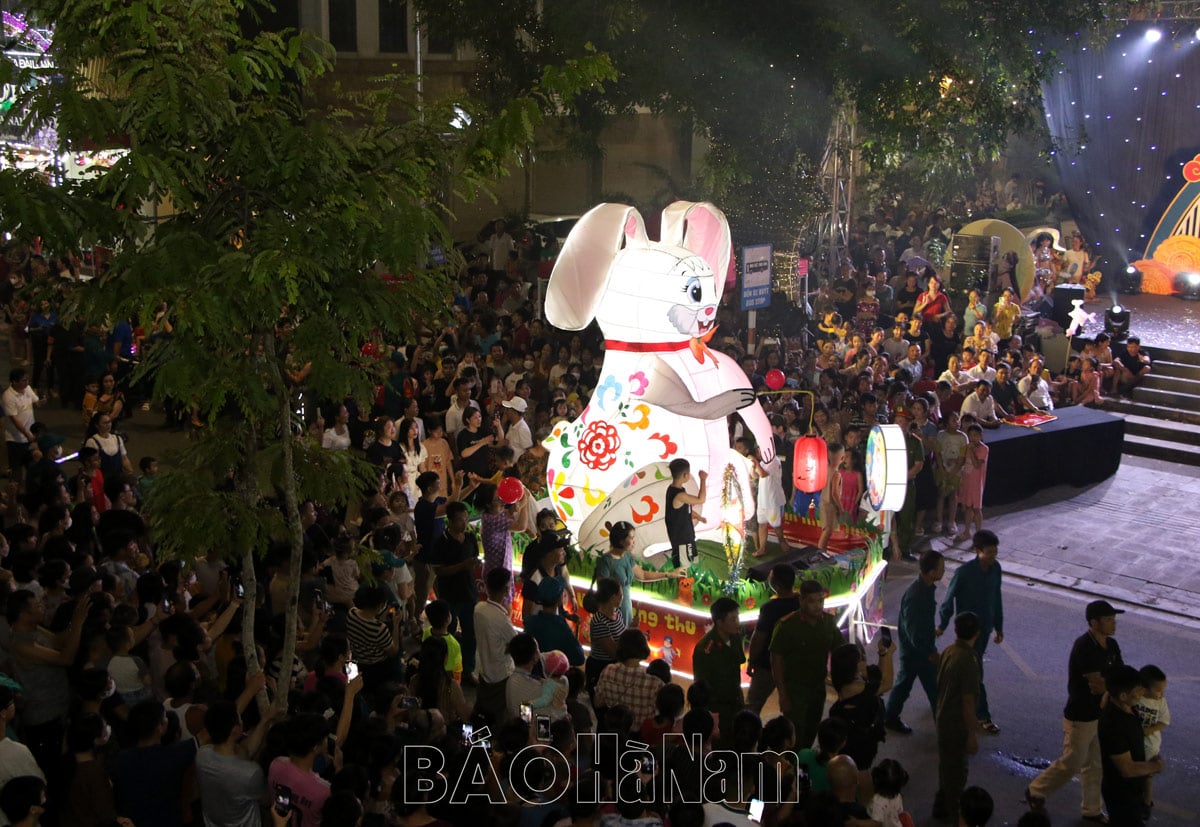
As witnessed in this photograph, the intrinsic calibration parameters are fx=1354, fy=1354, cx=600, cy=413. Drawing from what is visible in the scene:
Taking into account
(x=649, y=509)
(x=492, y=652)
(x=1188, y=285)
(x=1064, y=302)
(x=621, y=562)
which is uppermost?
(x=1188, y=285)

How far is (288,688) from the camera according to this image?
6.52 m

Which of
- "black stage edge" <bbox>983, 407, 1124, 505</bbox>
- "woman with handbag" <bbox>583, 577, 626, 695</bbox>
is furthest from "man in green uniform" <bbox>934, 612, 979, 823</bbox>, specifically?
"black stage edge" <bbox>983, 407, 1124, 505</bbox>

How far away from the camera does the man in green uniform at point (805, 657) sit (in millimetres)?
7598

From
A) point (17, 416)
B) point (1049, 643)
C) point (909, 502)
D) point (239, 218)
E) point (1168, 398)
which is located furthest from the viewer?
point (1168, 398)

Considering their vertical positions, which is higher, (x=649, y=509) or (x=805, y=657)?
(x=649, y=509)

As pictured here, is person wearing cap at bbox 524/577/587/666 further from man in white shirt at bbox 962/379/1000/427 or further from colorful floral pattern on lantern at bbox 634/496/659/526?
man in white shirt at bbox 962/379/1000/427

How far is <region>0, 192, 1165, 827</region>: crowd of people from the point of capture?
5.67 m

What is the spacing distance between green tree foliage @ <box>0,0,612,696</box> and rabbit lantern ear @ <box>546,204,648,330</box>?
11.6ft

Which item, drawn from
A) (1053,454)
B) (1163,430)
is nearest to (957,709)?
(1053,454)

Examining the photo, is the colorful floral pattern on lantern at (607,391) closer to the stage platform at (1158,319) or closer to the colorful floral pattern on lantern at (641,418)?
the colorful floral pattern on lantern at (641,418)

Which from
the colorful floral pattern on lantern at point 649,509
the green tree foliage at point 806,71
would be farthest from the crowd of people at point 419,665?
the green tree foliage at point 806,71

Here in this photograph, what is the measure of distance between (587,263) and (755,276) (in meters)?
6.47

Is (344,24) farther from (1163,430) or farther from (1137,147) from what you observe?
(1163,430)

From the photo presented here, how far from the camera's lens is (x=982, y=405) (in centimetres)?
1449
